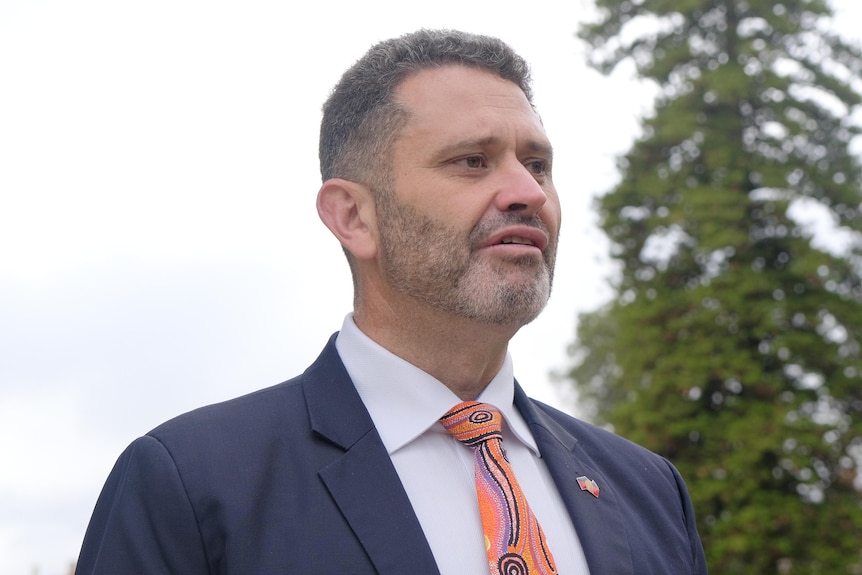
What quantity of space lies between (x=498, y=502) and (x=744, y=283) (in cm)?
1555

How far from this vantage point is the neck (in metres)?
3.03

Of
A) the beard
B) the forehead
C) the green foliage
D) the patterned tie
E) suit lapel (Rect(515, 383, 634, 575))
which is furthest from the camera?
the green foliage

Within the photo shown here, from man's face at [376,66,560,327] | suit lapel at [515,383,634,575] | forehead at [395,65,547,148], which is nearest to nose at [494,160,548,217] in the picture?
man's face at [376,66,560,327]

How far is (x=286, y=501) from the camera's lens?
2654mm

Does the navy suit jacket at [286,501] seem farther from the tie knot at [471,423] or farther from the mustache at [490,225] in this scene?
the mustache at [490,225]

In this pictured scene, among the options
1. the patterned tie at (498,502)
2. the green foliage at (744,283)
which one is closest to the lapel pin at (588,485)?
the patterned tie at (498,502)

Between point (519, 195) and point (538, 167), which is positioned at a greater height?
point (538, 167)

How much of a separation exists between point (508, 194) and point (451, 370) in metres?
0.52

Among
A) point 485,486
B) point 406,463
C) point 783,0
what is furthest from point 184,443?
point 783,0

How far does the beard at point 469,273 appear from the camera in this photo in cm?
296

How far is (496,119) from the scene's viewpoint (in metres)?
3.11

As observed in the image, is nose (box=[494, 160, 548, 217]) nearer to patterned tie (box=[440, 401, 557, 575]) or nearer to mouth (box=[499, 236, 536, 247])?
mouth (box=[499, 236, 536, 247])

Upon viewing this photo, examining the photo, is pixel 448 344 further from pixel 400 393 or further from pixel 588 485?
pixel 588 485

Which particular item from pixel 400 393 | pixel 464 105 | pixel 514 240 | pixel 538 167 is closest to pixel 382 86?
pixel 464 105
